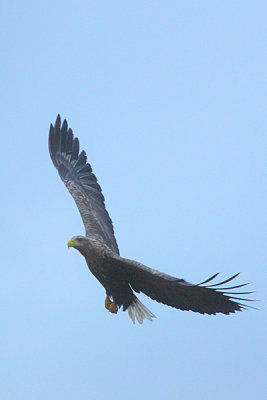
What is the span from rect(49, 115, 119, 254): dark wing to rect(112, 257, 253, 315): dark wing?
1.11 m

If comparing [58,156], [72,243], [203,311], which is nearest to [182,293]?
[203,311]

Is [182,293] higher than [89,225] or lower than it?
lower

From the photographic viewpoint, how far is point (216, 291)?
7.86 metres

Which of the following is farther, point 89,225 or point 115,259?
point 89,225

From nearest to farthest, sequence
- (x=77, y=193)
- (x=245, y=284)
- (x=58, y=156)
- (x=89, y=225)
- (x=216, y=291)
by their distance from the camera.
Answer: (x=245, y=284), (x=216, y=291), (x=89, y=225), (x=77, y=193), (x=58, y=156)

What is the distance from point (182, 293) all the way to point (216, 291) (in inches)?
17.8

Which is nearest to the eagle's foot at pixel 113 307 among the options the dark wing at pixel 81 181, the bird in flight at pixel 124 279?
the bird in flight at pixel 124 279

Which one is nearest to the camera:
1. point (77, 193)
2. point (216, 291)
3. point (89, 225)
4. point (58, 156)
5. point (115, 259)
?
point (216, 291)

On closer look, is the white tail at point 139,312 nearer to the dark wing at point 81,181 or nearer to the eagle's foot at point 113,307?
the eagle's foot at point 113,307

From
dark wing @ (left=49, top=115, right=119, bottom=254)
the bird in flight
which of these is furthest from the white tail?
dark wing @ (left=49, top=115, right=119, bottom=254)

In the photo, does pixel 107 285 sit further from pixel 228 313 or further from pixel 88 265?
pixel 228 313

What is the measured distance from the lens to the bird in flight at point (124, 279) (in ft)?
26.3

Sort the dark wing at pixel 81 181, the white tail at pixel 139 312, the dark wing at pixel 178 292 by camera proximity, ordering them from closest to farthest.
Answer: the dark wing at pixel 178 292, the white tail at pixel 139 312, the dark wing at pixel 81 181

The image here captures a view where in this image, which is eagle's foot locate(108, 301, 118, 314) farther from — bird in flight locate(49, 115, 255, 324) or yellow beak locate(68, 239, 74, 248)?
yellow beak locate(68, 239, 74, 248)
